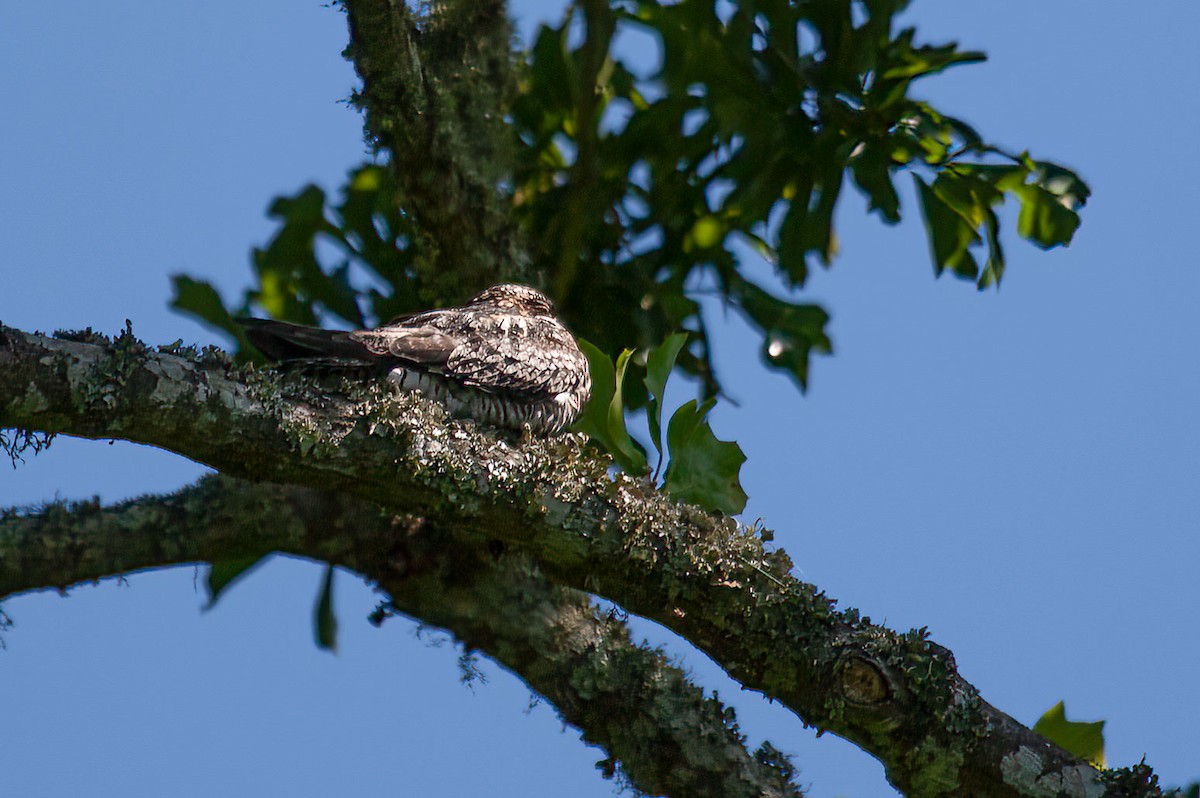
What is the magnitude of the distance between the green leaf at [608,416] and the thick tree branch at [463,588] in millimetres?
581

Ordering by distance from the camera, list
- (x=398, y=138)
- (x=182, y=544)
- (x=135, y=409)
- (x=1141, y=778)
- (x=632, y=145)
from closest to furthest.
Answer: (x=135, y=409) < (x=1141, y=778) < (x=182, y=544) < (x=398, y=138) < (x=632, y=145)

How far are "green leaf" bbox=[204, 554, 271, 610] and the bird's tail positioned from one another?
0.88 meters

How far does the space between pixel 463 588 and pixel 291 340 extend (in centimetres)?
82

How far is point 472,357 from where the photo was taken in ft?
11.1

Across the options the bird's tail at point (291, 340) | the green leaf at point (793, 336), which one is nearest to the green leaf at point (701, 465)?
the bird's tail at point (291, 340)

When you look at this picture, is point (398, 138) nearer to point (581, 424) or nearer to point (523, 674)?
point (581, 424)

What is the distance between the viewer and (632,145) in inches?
185

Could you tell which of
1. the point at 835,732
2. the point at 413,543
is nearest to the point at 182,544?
the point at 413,543

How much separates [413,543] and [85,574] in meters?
0.82

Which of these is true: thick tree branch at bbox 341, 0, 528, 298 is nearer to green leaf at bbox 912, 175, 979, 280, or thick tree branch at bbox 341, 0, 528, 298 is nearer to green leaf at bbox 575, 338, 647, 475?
green leaf at bbox 575, 338, 647, 475

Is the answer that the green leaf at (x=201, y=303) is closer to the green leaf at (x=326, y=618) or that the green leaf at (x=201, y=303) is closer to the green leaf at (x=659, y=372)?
the green leaf at (x=326, y=618)

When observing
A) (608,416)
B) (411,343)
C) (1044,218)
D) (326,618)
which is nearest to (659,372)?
(608,416)

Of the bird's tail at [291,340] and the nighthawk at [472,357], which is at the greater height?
the nighthawk at [472,357]

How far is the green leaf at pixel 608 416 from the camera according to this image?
3.53 metres
